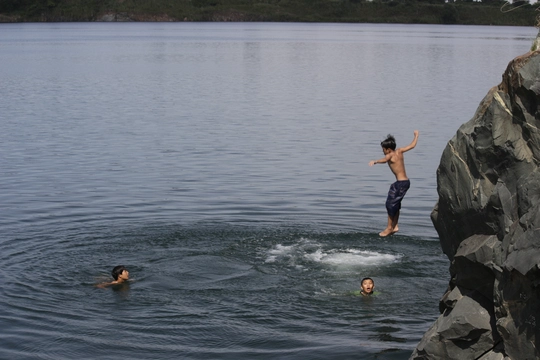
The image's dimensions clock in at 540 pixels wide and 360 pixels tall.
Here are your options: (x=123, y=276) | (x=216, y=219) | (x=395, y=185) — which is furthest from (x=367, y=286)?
(x=216, y=219)

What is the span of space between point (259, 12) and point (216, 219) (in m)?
132

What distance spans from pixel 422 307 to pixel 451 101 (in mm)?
29584

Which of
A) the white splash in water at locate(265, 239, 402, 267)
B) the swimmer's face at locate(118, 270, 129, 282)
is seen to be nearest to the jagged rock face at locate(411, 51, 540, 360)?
the white splash in water at locate(265, 239, 402, 267)

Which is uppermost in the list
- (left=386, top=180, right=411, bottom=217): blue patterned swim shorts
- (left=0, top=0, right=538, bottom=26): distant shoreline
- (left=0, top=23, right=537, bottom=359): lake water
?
(left=0, top=0, right=538, bottom=26): distant shoreline

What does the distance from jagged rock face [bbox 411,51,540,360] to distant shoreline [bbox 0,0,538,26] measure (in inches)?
5438

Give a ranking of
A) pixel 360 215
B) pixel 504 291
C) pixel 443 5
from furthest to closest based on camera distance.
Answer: pixel 443 5, pixel 360 215, pixel 504 291

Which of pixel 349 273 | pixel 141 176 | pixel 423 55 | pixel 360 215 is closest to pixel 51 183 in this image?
pixel 141 176

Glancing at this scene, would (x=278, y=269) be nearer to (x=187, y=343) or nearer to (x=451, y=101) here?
(x=187, y=343)

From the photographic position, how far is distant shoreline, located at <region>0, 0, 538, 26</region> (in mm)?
144875

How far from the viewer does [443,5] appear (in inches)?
6038

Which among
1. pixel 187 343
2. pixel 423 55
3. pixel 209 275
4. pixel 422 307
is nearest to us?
pixel 187 343

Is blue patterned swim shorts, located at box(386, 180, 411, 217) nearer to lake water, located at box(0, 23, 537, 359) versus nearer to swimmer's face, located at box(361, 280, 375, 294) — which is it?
swimmer's face, located at box(361, 280, 375, 294)

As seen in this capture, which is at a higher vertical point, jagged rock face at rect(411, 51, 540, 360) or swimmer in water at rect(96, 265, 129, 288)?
jagged rock face at rect(411, 51, 540, 360)

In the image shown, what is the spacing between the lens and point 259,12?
149 metres
